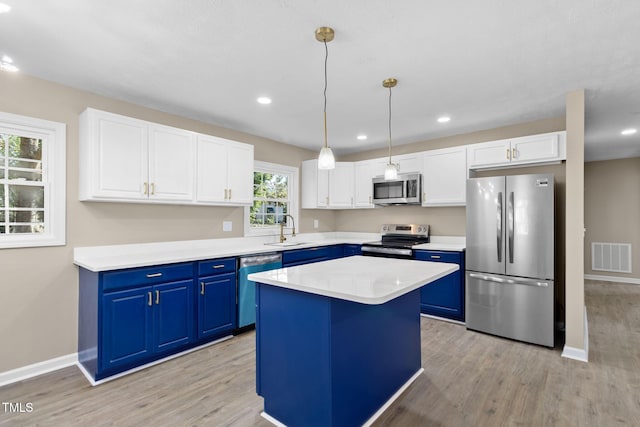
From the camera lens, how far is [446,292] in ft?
13.1

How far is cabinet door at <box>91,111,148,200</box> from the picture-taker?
2775 millimetres

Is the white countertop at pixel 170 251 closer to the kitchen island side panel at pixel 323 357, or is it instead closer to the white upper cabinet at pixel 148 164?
the white upper cabinet at pixel 148 164

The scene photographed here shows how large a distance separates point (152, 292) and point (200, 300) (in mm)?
485

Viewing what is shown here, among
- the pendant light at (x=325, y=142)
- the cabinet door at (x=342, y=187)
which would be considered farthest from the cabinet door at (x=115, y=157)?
the cabinet door at (x=342, y=187)

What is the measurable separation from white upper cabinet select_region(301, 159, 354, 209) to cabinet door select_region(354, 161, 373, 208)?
0.08 meters

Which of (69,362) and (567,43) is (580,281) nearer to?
(567,43)

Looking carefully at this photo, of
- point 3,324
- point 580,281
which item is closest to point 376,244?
point 580,281

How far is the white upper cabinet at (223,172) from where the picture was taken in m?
3.55

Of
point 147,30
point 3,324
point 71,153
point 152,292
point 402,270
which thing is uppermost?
point 147,30

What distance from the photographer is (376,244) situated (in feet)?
15.0

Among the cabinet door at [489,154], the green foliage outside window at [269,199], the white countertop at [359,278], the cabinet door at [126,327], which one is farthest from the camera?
the green foliage outside window at [269,199]

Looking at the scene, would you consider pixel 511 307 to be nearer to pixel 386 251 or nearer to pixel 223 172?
pixel 386 251


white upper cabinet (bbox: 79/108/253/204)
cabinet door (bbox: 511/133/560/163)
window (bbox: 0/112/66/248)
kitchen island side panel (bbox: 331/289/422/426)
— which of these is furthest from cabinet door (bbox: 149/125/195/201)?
cabinet door (bbox: 511/133/560/163)

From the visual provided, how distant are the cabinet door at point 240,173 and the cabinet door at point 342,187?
160 cm
